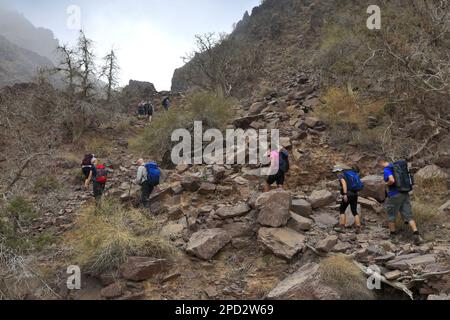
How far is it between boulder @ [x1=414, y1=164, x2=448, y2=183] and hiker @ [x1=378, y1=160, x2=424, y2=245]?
2.10m

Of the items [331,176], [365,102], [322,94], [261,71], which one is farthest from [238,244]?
[261,71]

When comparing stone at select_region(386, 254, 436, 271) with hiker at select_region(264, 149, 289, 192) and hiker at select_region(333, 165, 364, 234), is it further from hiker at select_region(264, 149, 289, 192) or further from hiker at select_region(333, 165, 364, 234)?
hiker at select_region(264, 149, 289, 192)

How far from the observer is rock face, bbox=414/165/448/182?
8.45 metres

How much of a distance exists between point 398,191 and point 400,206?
30 centimetres

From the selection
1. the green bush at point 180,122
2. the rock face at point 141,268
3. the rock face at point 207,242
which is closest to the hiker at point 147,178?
the rock face at point 207,242

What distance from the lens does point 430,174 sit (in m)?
8.59

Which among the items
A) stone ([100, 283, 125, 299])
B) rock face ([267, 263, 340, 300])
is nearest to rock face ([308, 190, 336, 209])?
rock face ([267, 263, 340, 300])

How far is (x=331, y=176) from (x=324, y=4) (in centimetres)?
1886

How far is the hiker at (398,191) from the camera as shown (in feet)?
21.9

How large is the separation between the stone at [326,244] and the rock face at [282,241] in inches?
13.1

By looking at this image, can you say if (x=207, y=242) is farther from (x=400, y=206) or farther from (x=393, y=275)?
(x=400, y=206)

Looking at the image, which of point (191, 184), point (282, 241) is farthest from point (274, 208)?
point (191, 184)

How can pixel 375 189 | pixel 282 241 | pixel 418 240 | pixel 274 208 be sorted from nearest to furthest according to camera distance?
pixel 418 240
pixel 282 241
pixel 274 208
pixel 375 189

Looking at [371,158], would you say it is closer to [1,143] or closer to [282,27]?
[1,143]
